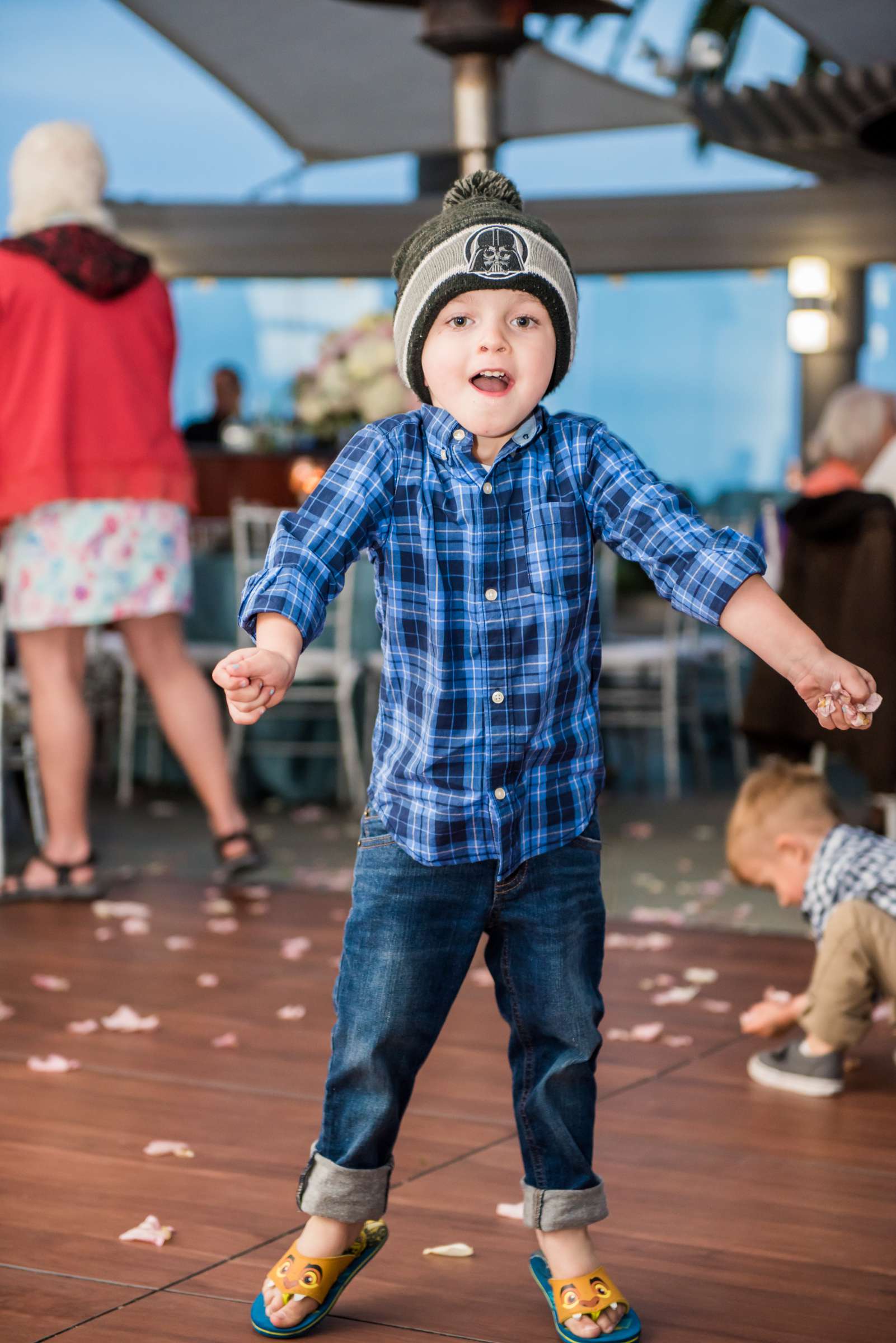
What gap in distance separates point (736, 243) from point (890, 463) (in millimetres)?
5303

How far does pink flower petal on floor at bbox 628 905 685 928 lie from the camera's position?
3.76 meters

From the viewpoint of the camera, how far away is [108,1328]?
165 centimetres

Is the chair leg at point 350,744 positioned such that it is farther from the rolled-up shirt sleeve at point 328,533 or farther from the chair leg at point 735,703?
the rolled-up shirt sleeve at point 328,533

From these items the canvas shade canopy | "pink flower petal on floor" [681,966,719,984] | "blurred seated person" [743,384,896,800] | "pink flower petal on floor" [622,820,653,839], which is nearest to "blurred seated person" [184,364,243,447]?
the canvas shade canopy

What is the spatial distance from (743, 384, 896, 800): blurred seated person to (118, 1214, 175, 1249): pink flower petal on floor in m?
2.24

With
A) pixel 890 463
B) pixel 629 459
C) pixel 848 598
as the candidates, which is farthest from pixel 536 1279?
pixel 890 463

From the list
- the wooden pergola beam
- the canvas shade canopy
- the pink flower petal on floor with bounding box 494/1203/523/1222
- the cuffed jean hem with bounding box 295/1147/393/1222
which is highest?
the canvas shade canopy

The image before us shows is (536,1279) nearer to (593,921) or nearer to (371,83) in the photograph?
(593,921)

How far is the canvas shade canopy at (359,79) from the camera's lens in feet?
28.4

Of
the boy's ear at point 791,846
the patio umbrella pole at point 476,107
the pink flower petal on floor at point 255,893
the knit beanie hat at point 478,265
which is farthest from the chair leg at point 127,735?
the knit beanie hat at point 478,265

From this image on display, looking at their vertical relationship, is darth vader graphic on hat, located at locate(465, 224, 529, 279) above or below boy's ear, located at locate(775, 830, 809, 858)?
above

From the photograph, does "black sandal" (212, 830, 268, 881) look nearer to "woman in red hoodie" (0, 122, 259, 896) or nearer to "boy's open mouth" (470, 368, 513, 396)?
"woman in red hoodie" (0, 122, 259, 896)

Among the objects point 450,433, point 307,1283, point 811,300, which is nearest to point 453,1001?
point 307,1283

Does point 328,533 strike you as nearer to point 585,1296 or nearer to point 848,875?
point 585,1296
